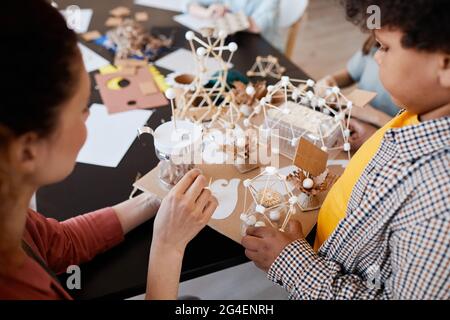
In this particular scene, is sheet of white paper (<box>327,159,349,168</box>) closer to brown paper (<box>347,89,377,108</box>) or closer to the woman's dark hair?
brown paper (<box>347,89,377,108</box>)

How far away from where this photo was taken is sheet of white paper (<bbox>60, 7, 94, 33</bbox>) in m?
1.58


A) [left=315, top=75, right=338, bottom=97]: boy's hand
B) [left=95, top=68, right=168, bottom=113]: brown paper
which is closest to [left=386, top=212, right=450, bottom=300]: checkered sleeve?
[left=315, top=75, right=338, bottom=97]: boy's hand

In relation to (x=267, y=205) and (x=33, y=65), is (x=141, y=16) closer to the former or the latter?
(x=267, y=205)

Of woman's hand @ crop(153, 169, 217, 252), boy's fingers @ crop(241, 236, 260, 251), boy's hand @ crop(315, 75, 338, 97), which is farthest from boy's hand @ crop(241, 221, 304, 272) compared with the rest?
boy's hand @ crop(315, 75, 338, 97)

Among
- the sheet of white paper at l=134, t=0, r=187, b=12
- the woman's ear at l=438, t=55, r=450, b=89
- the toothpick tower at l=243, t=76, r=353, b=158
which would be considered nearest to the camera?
the woman's ear at l=438, t=55, r=450, b=89

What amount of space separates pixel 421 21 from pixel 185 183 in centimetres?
47

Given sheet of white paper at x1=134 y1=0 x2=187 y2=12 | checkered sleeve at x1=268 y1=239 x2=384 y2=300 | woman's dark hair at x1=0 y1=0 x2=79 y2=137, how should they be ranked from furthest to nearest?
sheet of white paper at x1=134 y1=0 x2=187 y2=12 → checkered sleeve at x1=268 y1=239 x2=384 y2=300 → woman's dark hair at x1=0 y1=0 x2=79 y2=137

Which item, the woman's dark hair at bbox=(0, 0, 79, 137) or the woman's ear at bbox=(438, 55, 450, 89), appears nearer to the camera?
the woman's dark hair at bbox=(0, 0, 79, 137)

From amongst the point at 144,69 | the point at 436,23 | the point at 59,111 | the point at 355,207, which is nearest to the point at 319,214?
the point at 355,207

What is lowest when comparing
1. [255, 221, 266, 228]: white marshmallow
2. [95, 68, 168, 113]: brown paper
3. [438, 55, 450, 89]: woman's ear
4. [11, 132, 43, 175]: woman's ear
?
[255, 221, 266, 228]: white marshmallow

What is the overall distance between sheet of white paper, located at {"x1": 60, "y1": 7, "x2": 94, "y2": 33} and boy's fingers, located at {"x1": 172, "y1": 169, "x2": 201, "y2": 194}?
1066 millimetres

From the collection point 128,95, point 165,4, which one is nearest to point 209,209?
point 128,95

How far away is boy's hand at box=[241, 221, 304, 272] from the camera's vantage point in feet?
2.57

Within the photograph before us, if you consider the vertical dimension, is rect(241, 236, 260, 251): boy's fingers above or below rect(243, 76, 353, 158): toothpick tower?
below
